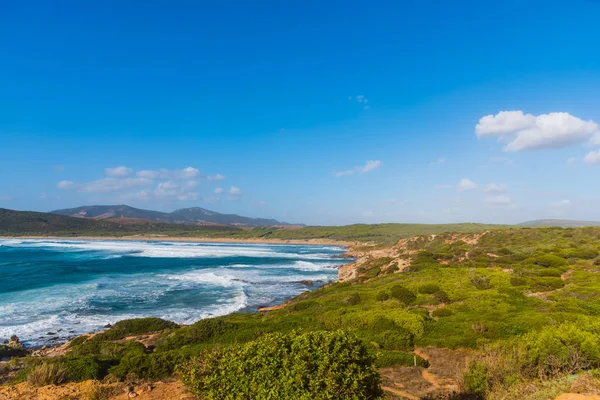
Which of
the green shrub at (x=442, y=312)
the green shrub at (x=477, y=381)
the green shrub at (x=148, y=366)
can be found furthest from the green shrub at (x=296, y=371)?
the green shrub at (x=442, y=312)

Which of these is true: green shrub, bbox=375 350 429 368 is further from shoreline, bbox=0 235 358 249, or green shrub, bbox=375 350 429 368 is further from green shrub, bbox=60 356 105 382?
shoreline, bbox=0 235 358 249

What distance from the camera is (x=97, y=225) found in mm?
188625

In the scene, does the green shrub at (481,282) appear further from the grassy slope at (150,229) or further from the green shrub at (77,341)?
the grassy slope at (150,229)

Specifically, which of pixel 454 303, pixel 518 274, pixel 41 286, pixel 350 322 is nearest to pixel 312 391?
pixel 350 322

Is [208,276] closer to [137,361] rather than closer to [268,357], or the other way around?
[137,361]

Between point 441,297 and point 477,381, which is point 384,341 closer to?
point 477,381

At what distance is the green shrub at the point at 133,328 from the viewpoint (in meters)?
19.8

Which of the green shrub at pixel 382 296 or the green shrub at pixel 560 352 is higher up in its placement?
the green shrub at pixel 560 352

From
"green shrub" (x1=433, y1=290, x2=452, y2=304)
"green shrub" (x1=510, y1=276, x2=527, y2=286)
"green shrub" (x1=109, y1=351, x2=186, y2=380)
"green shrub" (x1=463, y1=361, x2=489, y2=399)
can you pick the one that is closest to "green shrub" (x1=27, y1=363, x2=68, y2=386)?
"green shrub" (x1=109, y1=351, x2=186, y2=380)

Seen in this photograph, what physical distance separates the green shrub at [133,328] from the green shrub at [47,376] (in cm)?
1042

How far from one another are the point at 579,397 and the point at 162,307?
96.5 ft

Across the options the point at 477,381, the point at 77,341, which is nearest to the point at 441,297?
the point at 477,381

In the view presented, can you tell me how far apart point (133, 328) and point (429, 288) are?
60.1 feet

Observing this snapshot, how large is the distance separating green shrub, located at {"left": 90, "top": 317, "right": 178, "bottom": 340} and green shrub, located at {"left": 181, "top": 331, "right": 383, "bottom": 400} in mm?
15740
